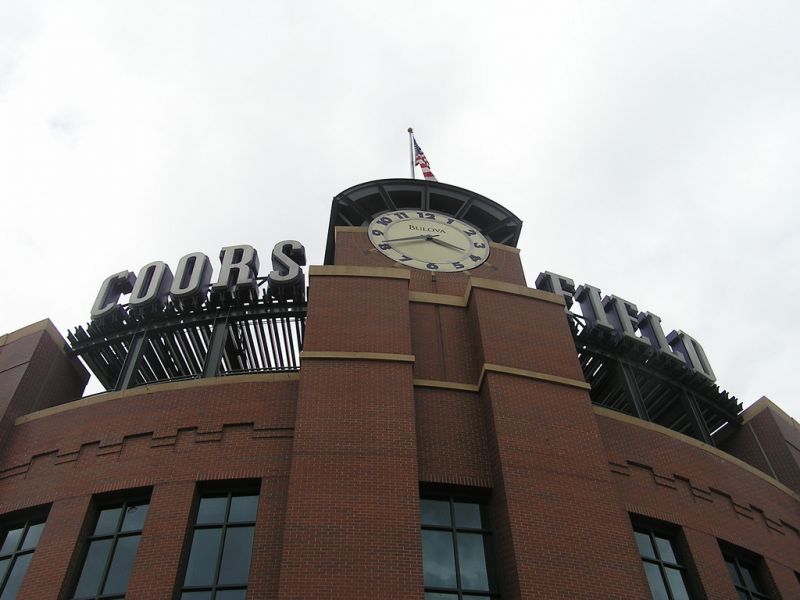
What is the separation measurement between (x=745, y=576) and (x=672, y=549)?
8.62ft

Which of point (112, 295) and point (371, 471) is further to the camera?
point (112, 295)

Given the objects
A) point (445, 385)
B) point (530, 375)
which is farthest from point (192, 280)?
point (530, 375)

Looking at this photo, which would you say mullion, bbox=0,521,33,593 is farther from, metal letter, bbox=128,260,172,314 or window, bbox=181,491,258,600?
metal letter, bbox=128,260,172,314

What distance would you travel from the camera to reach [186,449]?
1592 centimetres

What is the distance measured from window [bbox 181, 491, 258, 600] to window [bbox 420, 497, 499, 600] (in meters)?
3.62

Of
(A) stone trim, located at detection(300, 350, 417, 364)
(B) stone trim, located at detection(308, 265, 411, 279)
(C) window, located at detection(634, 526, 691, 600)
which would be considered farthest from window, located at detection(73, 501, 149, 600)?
(C) window, located at detection(634, 526, 691, 600)

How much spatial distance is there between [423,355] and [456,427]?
2373 millimetres

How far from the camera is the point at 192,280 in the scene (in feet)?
68.8

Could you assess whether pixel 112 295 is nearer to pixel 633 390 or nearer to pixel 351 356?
pixel 351 356

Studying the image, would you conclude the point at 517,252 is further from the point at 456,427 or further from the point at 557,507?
the point at 557,507

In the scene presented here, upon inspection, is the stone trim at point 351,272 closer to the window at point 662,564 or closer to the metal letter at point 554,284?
the metal letter at point 554,284

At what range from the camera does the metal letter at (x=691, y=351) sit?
23.5 meters

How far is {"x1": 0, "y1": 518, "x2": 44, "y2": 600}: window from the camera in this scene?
49.0ft

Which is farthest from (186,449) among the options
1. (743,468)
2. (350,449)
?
(743,468)
